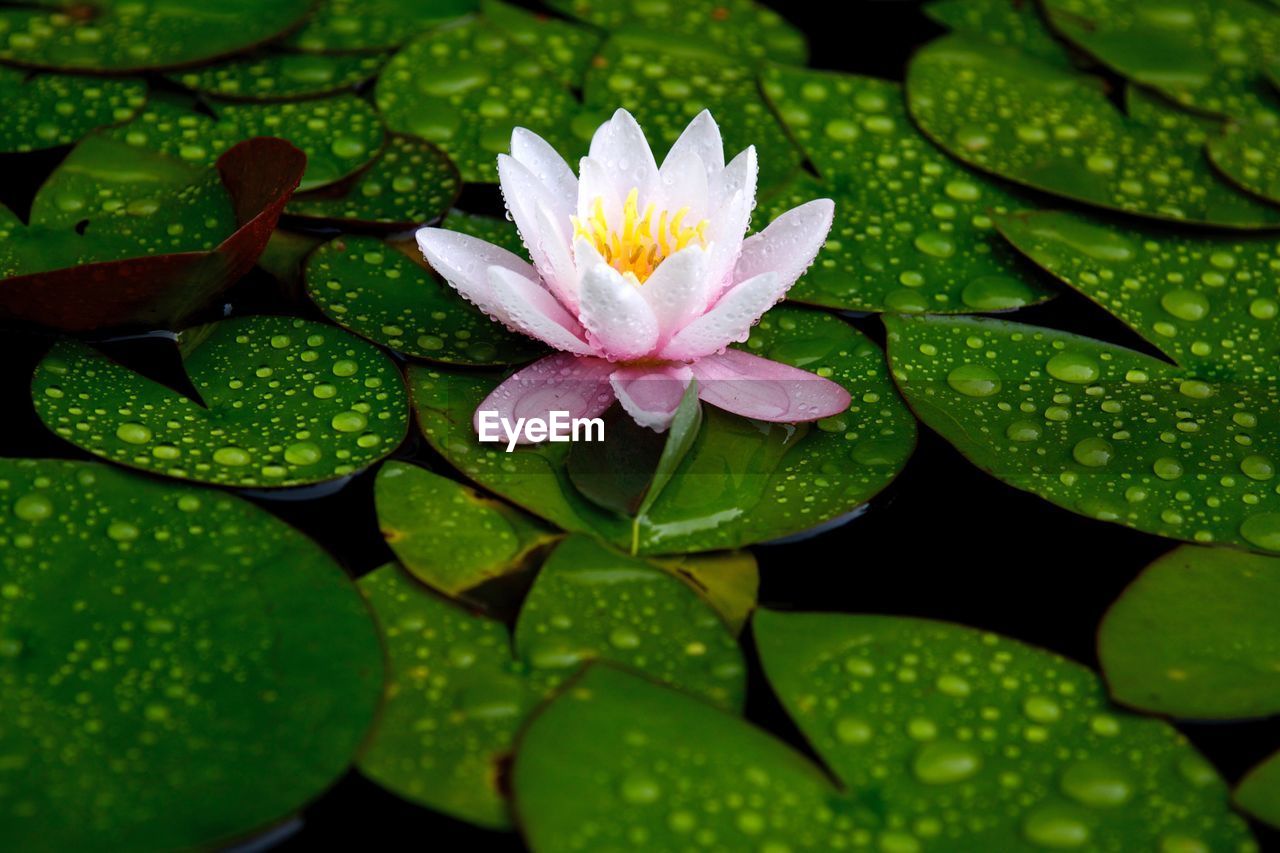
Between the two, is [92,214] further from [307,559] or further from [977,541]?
[977,541]

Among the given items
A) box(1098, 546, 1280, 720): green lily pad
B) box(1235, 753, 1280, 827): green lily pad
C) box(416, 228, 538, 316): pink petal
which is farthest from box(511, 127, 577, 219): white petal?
box(1235, 753, 1280, 827): green lily pad

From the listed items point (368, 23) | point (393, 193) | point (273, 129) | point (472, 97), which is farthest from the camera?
point (368, 23)

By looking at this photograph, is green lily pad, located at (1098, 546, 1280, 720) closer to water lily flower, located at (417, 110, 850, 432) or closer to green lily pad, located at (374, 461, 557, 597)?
water lily flower, located at (417, 110, 850, 432)

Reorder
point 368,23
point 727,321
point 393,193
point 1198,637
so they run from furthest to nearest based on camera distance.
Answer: point 368,23 → point 393,193 → point 727,321 → point 1198,637

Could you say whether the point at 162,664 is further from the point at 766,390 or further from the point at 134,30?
the point at 134,30

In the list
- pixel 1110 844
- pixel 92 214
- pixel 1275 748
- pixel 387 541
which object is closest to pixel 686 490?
pixel 387 541

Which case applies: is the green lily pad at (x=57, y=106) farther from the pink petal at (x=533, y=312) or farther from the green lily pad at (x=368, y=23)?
the pink petal at (x=533, y=312)

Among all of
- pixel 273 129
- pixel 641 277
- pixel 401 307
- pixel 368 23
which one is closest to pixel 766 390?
pixel 641 277
